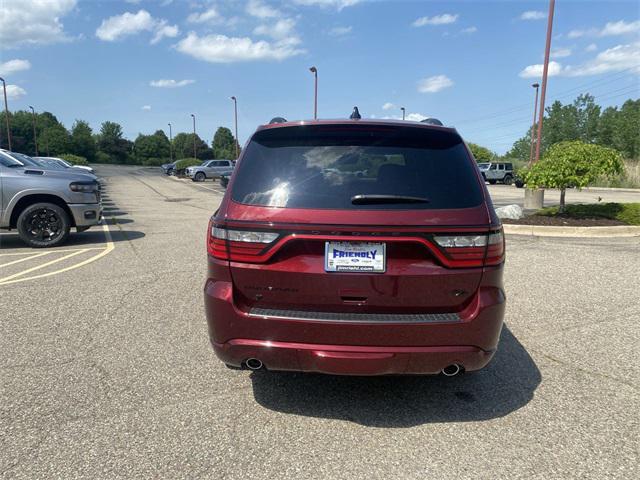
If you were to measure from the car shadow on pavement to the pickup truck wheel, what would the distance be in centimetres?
674

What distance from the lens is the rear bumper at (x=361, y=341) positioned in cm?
255

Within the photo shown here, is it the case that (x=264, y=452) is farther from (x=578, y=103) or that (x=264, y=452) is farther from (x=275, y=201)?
(x=578, y=103)

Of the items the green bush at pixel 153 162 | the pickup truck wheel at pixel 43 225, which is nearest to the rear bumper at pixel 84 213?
the pickup truck wheel at pixel 43 225

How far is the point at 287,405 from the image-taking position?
304 centimetres

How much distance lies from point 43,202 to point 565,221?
1101cm

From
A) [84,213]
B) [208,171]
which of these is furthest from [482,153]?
[84,213]

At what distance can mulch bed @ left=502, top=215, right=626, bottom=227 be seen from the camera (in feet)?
34.2

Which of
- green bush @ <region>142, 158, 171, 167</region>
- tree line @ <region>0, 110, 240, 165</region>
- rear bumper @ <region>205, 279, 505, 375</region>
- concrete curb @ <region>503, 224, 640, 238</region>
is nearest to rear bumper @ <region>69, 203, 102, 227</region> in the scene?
rear bumper @ <region>205, 279, 505, 375</region>

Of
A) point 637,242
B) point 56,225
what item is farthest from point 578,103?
point 56,225

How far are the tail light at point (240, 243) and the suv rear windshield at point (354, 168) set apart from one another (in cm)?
19

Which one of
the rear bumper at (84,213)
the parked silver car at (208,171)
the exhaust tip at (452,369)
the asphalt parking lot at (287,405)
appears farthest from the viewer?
the parked silver car at (208,171)

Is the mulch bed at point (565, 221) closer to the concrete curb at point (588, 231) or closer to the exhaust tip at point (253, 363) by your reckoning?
the concrete curb at point (588, 231)

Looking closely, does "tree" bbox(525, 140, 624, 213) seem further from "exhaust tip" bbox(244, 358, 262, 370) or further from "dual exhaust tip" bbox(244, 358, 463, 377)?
"exhaust tip" bbox(244, 358, 262, 370)

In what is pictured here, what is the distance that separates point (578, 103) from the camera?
284 feet
